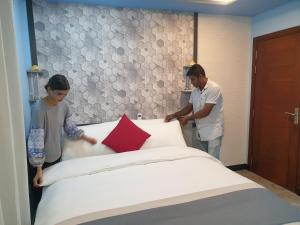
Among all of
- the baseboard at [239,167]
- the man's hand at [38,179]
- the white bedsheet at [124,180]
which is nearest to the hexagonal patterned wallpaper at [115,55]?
the white bedsheet at [124,180]

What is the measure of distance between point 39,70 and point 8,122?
63.9 inches

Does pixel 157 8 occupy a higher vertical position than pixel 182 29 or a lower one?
higher

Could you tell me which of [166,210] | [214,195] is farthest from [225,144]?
[166,210]

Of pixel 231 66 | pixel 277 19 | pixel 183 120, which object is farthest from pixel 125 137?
pixel 277 19

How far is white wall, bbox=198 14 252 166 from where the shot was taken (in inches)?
123

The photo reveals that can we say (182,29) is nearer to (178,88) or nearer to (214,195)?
(178,88)

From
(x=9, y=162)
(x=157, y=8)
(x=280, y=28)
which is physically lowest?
(x=9, y=162)

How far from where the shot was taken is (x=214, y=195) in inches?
59.6

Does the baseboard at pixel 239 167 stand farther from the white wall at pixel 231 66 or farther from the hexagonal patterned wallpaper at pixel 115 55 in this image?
the hexagonal patterned wallpaper at pixel 115 55

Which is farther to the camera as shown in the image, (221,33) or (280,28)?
(221,33)

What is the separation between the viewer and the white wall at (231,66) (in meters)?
3.12

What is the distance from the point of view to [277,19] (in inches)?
115

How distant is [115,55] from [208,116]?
134 centimetres

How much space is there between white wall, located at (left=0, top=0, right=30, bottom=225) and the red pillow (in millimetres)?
1323
